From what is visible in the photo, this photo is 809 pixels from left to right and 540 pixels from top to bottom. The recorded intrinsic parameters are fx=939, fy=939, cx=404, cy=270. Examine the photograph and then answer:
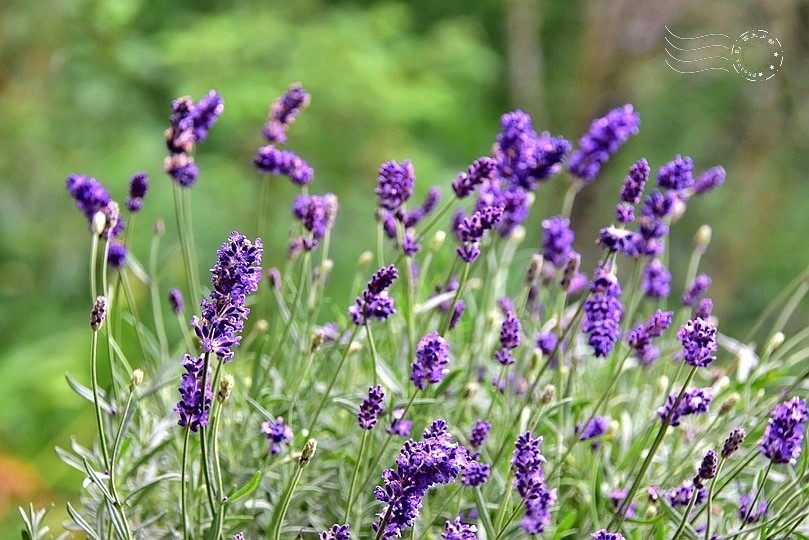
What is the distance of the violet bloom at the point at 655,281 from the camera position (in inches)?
43.6

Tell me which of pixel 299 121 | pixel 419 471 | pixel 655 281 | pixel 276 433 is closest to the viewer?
pixel 419 471

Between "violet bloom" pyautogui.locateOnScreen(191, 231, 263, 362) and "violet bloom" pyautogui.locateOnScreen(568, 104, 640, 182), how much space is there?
0.51m

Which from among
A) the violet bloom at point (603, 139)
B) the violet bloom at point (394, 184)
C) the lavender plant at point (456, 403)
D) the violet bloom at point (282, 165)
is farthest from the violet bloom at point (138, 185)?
the violet bloom at point (603, 139)

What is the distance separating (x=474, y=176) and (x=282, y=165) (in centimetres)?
26

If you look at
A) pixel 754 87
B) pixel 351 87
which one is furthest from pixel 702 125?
pixel 351 87

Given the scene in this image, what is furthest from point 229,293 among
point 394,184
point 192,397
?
point 394,184

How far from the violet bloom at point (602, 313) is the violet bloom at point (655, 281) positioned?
13.8 inches

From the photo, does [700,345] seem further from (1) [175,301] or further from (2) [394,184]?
(1) [175,301]

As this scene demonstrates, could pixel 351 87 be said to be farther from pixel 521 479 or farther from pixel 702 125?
pixel 521 479

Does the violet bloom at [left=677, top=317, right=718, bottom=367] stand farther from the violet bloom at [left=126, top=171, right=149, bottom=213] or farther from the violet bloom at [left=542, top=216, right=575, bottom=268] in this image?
the violet bloom at [left=126, top=171, right=149, bottom=213]

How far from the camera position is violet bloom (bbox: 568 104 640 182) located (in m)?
0.96

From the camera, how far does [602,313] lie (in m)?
0.77

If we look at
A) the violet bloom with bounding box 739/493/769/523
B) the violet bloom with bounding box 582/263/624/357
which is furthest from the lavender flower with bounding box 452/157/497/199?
the violet bloom with bounding box 739/493/769/523

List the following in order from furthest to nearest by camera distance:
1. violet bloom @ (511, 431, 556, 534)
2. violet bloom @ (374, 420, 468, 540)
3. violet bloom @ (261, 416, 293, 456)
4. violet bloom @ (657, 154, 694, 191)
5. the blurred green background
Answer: the blurred green background → violet bloom @ (657, 154, 694, 191) → violet bloom @ (261, 416, 293, 456) → violet bloom @ (511, 431, 556, 534) → violet bloom @ (374, 420, 468, 540)
